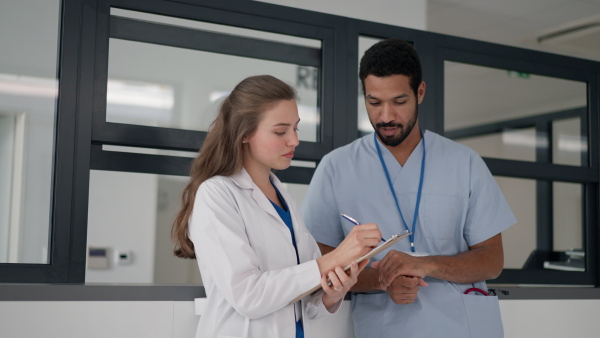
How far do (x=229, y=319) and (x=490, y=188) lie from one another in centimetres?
94

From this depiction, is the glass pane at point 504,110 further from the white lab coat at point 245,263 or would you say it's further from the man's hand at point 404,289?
the white lab coat at point 245,263

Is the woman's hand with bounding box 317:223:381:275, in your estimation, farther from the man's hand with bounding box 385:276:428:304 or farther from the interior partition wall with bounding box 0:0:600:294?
the interior partition wall with bounding box 0:0:600:294

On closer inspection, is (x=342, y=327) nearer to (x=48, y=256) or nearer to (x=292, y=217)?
(x=292, y=217)

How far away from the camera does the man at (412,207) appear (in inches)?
74.7

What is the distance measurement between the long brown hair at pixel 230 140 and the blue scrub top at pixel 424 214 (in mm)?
486

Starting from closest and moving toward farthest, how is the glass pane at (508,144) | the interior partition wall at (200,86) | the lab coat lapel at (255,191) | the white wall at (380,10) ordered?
the lab coat lapel at (255,191), the interior partition wall at (200,86), the white wall at (380,10), the glass pane at (508,144)

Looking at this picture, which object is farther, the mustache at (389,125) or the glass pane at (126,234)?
the glass pane at (126,234)

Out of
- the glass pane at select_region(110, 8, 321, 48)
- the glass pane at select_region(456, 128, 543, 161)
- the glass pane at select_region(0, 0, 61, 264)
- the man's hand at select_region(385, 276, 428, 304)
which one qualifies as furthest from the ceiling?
the man's hand at select_region(385, 276, 428, 304)

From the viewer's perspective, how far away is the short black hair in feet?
6.52

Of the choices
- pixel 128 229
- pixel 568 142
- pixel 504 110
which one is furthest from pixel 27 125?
pixel 504 110

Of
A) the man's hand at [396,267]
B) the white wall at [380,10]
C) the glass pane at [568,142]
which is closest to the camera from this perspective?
the man's hand at [396,267]

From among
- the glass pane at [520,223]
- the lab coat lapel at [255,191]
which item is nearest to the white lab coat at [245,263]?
the lab coat lapel at [255,191]

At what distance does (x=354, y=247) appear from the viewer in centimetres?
143

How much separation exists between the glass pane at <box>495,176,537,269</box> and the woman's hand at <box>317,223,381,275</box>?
12.5 ft
